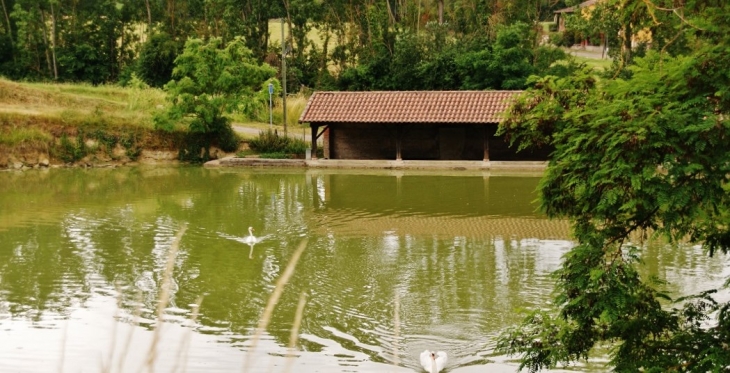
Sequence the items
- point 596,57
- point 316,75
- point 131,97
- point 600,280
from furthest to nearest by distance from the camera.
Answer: point 596,57 < point 316,75 < point 131,97 < point 600,280

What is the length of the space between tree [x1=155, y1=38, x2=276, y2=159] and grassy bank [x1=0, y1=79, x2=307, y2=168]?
839mm

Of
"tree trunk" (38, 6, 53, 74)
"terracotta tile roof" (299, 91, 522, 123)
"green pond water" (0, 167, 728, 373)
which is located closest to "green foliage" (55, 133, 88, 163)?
"green pond water" (0, 167, 728, 373)

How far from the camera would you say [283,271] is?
13.3m

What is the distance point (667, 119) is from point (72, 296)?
30.9 feet

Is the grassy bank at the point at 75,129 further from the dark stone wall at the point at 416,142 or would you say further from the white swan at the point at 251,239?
the white swan at the point at 251,239

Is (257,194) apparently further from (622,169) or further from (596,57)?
(596,57)

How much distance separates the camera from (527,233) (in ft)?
58.9

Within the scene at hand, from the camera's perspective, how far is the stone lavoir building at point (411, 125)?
2884 cm

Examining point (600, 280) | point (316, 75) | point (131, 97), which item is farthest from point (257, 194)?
point (316, 75)

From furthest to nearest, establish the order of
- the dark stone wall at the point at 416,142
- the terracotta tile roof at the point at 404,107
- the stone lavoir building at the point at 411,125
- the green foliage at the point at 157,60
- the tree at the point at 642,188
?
the green foliage at the point at 157,60, the dark stone wall at the point at 416,142, the stone lavoir building at the point at 411,125, the terracotta tile roof at the point at 404,107, the tree at the point at 642,188

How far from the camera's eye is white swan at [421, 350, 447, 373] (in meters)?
9.81

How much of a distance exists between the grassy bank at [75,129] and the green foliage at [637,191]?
82.4ft

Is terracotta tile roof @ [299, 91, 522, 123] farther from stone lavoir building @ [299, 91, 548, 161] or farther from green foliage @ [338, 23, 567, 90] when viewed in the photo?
green foliage @ [338, 23, 567, 90]

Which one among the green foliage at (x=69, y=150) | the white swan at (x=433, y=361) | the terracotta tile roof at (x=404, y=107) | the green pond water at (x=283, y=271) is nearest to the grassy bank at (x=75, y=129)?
the green foliage at (x=69, y=150)
